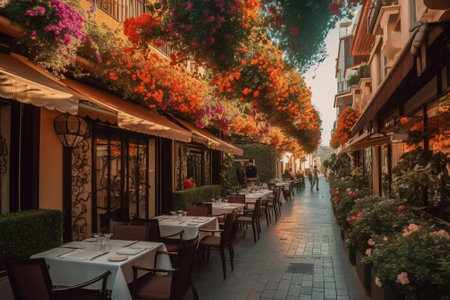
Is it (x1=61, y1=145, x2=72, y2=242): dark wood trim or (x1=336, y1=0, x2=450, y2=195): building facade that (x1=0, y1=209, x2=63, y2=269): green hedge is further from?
(x1=336, y1=0, x2=450, y2=195): building facade

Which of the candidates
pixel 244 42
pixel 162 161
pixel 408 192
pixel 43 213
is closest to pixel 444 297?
pixel 408 192

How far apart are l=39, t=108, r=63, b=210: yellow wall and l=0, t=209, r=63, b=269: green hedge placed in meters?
1.05

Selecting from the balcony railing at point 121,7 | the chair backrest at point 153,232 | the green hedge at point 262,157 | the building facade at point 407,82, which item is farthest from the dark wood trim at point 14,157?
the green hedge at point 262,157

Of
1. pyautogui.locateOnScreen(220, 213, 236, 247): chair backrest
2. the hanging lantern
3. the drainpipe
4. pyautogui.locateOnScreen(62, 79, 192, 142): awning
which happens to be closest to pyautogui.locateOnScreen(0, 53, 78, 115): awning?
pyautogui.locateOnScreen(62, 79, 192, 142): awning

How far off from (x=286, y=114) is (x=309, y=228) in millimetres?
4275

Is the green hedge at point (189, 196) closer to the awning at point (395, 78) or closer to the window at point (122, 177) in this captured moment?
the window at point (122, 177)

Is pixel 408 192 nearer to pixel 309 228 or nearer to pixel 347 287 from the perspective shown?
pixel 347 287

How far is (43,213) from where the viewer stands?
15.6 feet

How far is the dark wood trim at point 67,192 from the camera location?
20.9ft

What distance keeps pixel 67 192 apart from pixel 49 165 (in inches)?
25.2

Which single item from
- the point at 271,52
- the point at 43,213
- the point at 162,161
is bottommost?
the point at 43,213

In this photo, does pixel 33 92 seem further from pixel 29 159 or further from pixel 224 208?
pixel 224 208

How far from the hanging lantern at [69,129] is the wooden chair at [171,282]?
3147mm

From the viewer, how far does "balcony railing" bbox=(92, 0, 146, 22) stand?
320 inches
